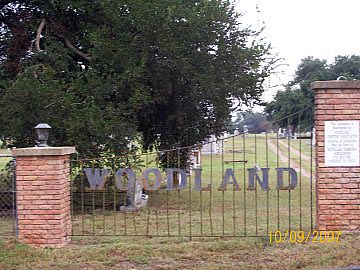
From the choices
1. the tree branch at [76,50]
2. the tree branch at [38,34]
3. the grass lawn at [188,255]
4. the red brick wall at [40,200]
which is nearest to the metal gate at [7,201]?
the red brick wall at [40,200]

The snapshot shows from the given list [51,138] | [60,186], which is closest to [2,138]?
[51,138]

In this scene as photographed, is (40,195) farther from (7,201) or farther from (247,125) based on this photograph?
(247,125)

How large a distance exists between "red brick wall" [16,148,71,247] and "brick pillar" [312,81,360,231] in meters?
3.43

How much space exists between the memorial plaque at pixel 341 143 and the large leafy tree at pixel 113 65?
471 cm

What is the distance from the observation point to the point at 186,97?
12500mm

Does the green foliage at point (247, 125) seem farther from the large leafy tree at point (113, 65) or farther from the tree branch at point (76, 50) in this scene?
the tree branch at point (76, 50)

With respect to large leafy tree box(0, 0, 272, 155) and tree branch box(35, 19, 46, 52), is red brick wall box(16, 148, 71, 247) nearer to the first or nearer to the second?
large leafy tree box(0, 0, 272, 155)

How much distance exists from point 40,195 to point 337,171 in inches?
154

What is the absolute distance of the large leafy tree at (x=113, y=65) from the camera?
9.70 m

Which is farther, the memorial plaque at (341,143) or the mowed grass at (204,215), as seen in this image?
the mowed grass at (204,215)

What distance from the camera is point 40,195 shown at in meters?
6.72

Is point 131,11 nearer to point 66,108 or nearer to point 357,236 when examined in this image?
point 66,108

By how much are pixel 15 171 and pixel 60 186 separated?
0.69 metres
